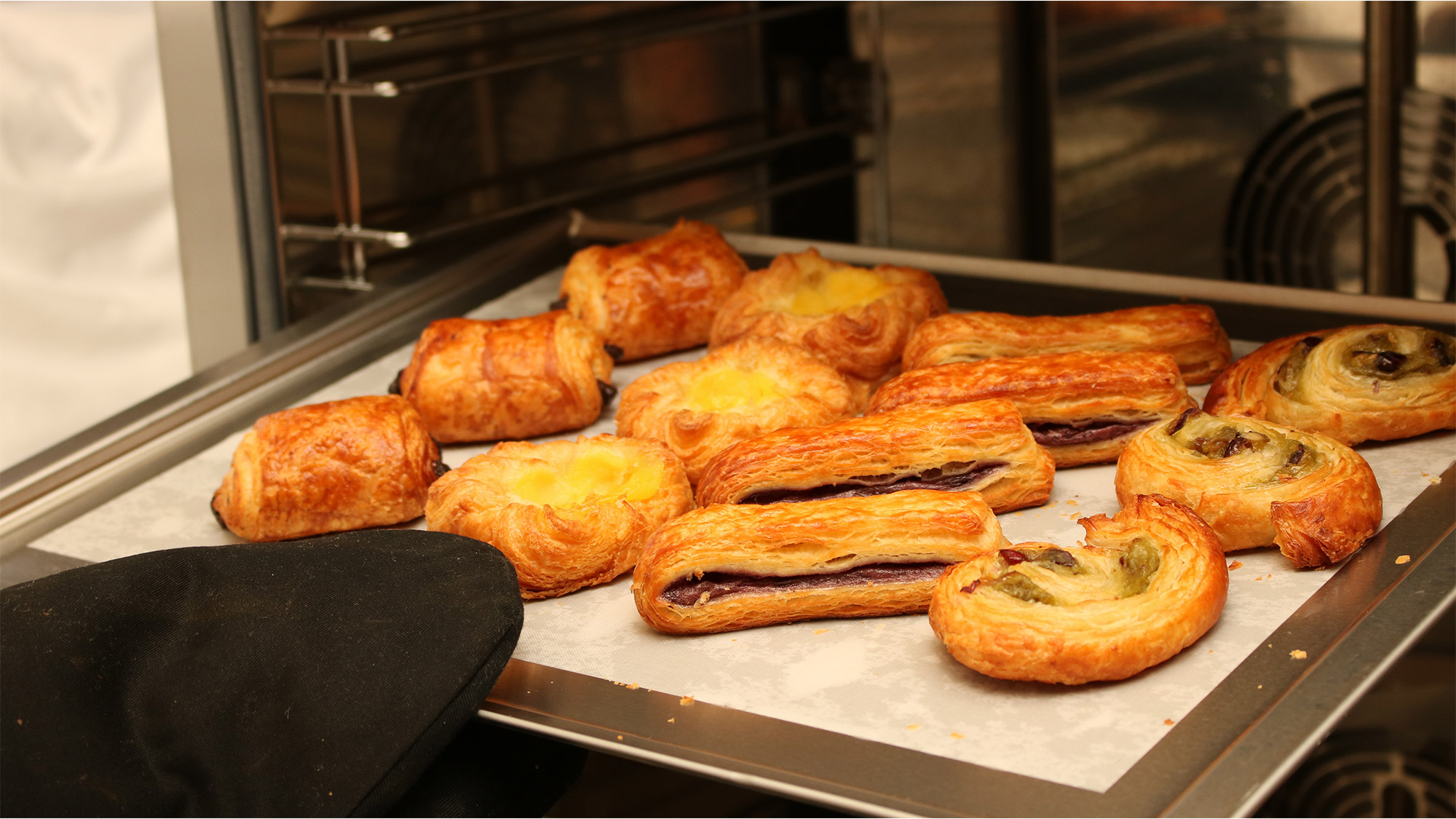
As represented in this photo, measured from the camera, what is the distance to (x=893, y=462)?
1639 millimetres

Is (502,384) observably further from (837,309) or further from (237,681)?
(237,681)

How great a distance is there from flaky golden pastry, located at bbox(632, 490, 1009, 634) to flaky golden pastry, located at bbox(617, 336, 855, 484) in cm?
28

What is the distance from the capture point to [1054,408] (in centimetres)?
176

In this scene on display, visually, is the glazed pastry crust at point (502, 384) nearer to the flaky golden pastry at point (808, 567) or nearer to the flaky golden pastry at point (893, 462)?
the flaky golden pastry at point (893, 462)

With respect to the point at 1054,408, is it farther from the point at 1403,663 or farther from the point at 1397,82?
the point at 1397,82

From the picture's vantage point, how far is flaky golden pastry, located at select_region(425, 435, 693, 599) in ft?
5.15

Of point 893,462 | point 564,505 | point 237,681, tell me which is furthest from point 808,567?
point 237,681

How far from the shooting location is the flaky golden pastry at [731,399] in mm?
1810

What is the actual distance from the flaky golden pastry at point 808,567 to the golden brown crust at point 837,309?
593 millimetres

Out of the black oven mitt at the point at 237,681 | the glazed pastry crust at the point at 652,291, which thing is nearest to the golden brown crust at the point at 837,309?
the glazed pastry crust at the point at 652,291

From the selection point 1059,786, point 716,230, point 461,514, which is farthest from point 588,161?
point 1059,786

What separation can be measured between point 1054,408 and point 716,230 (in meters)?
0.86

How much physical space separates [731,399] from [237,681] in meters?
0.84

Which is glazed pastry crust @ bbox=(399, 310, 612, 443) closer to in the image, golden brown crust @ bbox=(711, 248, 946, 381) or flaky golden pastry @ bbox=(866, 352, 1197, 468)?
golden brown crust @ bbox=(711, 248, 946, 381)
